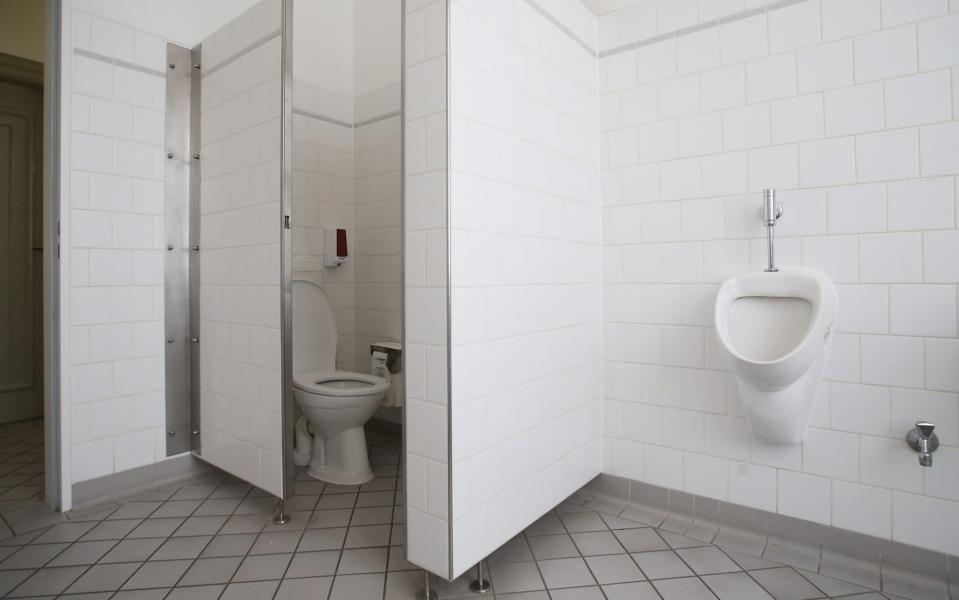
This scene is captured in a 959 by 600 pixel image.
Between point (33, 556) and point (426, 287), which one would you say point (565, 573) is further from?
point (33, 556)

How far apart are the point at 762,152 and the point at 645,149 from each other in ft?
1.41

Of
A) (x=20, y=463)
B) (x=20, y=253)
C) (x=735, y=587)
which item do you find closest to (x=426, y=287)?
(x=735, y=587)

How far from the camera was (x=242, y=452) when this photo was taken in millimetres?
2064

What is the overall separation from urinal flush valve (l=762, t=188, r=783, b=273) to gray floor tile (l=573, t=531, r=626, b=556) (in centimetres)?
110

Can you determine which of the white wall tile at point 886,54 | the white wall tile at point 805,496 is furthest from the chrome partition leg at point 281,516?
the white wall tile at point 886,54

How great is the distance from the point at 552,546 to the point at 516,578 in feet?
0.79

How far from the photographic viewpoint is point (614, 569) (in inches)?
63.7

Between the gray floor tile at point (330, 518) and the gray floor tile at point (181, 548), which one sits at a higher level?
the gray floor tile at point (330, 518)

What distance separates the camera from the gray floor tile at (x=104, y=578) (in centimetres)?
151

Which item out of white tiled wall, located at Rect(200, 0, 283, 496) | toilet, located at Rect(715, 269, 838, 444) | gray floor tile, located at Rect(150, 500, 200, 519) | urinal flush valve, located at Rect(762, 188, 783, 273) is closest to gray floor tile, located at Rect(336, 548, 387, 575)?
white tiled wall, located at Rect(200, 0, 283, 496)

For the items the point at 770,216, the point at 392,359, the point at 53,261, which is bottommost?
the point at 392,359

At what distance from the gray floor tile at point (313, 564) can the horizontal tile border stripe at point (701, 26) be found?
2228 millimetres

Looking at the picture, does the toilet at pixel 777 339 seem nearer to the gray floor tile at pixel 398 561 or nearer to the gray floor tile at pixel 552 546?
the gray floor tile at pixel 552 546

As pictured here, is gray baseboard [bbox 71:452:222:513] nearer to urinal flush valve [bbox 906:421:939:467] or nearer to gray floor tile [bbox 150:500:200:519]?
gray floor tile [bbox 150:500:200:519]
